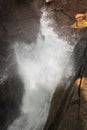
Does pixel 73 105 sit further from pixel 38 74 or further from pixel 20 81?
pixel 38 74

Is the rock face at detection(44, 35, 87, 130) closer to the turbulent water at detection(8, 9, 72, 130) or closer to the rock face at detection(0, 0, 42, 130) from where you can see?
the turbulent water at detection(8, 9, 72, 130)

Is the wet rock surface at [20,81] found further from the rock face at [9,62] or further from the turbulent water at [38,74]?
the turbulent water at [38,74]

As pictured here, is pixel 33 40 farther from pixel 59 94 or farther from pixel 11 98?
pixel 59 94

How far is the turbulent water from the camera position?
580 centimetres

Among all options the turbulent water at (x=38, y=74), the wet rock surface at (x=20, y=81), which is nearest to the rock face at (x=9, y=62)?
the wet rock surface at (x=20, y=81)

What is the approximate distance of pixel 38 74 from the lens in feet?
22.6

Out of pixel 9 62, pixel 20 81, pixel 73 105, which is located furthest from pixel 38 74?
pixel 73 105

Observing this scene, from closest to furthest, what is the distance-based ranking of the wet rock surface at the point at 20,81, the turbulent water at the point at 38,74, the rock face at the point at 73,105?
the rock face at the point at 73,105 → the wet rock surface at the point at 20,81 → the turbulent water at the point at 38,74

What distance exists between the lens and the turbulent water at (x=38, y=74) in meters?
5.80

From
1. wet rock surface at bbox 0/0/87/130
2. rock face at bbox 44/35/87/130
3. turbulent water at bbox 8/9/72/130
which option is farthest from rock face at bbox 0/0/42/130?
rock face at bbox 44/35/87/130

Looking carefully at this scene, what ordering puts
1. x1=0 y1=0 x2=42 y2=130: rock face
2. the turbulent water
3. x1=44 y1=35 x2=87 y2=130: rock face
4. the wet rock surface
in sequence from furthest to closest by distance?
the turbulent water → x1=0 y1=0 x2=42 y2=130: rock face → the wet rock surface → x1=44 y1=35 x2=87 y2=130: rock face

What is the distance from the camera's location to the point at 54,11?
8.88 metres

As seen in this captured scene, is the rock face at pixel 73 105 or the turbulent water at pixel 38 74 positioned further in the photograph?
the turbulent water at pixel 38 74

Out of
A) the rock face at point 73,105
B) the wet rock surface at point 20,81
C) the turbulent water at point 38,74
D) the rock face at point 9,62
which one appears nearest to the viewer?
the rock face at point 73,105
